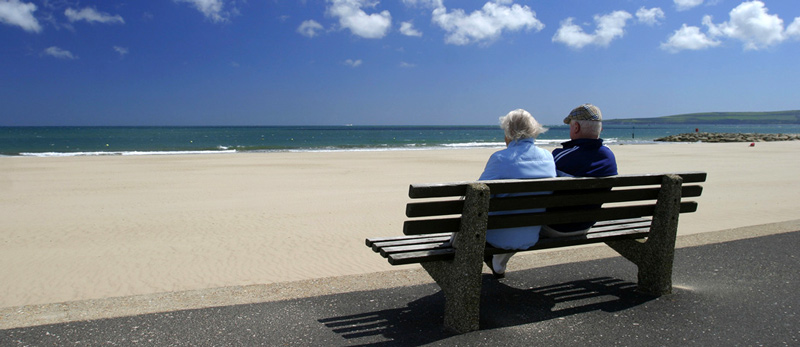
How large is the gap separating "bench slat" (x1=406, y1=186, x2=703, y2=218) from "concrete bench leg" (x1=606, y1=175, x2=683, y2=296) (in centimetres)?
10

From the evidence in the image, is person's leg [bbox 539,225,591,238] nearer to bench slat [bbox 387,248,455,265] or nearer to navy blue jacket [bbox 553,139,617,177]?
navy blue jacket [bbox 553,139,617,177]

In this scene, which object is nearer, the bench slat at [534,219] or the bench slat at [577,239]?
the bench slat at [534,219]

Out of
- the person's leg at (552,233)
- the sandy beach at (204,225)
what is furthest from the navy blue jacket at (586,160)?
the sandy beach at (204,225)

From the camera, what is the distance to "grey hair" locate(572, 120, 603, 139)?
4074 millimetres

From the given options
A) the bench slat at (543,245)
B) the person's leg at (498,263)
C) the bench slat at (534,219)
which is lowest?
the person's leg at (498,263)

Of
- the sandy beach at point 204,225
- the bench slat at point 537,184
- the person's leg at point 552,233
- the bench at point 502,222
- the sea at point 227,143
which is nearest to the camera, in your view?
the bench slat at point 537,184

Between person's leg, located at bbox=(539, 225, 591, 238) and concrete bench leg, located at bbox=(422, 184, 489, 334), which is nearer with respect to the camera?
concrete bench leg, located at bbox=(422, 184, 489, 334)

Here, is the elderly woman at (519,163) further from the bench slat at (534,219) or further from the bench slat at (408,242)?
the bench slat at (408,242)

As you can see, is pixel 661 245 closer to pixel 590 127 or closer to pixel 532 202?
pixel 590 127

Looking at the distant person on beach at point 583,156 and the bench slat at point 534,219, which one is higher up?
the distant person on beach at point 583,156

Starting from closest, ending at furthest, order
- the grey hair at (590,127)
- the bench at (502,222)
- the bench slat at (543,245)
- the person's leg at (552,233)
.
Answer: the bench at (502,222)
the bench slat at (543,245)
the person's leg at (552,233)
the grey hair at (590,127)

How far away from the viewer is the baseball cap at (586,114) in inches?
161

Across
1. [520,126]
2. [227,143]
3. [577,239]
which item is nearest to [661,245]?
[577,239]

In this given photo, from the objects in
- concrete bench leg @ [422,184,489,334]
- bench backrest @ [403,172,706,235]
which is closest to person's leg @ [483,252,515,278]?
bench backrest @ [403,172,706,235]
